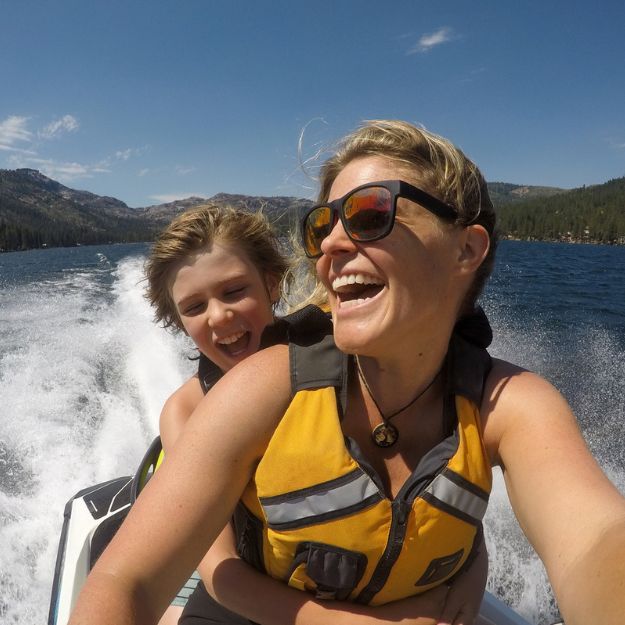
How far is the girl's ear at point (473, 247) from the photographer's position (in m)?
1.61

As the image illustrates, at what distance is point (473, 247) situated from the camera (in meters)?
1.64

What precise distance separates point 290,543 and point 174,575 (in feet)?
1.08

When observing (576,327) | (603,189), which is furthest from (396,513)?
(603,189)

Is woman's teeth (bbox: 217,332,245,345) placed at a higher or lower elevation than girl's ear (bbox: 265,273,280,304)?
lower

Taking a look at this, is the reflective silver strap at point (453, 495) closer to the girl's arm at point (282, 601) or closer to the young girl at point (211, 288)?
the girl's arm at point (282, 601)

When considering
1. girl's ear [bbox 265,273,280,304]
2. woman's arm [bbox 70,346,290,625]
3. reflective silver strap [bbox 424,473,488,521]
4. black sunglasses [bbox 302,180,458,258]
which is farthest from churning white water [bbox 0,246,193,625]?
black sunglasses [bbox 302,180,458,258]

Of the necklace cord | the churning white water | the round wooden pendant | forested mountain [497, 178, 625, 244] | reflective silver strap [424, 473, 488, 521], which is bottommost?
the churning white water

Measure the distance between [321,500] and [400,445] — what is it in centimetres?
30

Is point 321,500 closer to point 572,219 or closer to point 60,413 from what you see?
point 60,413

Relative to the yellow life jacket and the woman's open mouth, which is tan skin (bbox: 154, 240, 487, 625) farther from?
the woman's open mouth

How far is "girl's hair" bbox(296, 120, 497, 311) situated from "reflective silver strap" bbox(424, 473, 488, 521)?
748 millimetres

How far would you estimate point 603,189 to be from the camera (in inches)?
5640

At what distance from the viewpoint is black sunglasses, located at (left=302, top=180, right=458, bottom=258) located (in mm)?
1463

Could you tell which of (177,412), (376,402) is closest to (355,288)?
(376,402)
